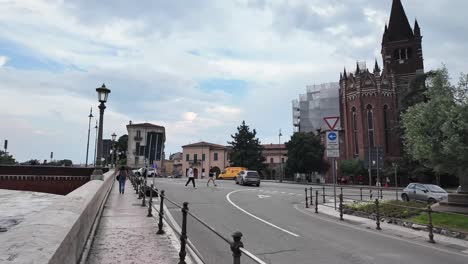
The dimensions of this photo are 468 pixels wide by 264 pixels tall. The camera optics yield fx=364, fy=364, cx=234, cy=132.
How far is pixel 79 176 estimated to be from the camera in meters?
38.4

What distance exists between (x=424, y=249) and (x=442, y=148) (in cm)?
694

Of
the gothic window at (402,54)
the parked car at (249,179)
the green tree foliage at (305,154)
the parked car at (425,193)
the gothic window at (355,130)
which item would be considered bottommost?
the parked car at (425,193)

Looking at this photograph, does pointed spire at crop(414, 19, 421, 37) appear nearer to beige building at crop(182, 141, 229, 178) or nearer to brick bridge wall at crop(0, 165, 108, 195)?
beige building at crop(182, 141, 229, 178)

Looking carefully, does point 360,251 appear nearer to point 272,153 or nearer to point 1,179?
point 1,179

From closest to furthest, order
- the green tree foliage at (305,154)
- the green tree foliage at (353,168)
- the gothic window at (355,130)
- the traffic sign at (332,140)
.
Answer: the traffic sign at (332,140) → the green tree foliage at (353,168) → the green tree foliage at (305,154) → the gothic window at (355,130)

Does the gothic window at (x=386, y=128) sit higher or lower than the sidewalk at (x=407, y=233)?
higher

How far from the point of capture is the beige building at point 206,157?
10494cm

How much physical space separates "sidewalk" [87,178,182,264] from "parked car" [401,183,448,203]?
19.7 m

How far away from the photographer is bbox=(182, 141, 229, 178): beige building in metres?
105

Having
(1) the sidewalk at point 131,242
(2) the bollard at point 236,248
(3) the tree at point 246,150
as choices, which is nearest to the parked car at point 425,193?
(1) the sidewalk at point 131,242

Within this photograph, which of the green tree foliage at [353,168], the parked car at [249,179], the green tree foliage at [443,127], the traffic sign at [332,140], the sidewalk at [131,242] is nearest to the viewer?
the sidewalk at [131,242]

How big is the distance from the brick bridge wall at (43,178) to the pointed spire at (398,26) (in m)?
66.0

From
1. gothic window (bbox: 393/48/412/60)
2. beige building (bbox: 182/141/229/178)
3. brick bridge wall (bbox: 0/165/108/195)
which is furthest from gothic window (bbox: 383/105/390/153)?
brick bridge wall (bbox: 0/165/108/195)

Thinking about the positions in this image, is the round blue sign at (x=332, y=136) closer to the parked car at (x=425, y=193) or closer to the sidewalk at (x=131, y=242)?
the sidewalk at (x=131, y=242)
